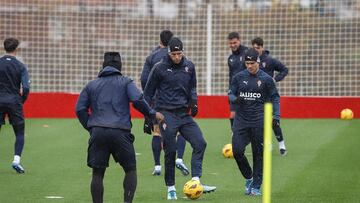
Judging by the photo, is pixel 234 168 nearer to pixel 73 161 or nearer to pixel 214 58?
pixel 73 161

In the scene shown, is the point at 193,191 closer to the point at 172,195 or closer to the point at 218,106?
the point at 172,195

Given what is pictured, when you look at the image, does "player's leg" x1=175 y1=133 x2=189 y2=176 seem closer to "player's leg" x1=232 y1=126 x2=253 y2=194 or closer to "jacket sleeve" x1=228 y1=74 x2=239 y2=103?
"player's leg" x1=232 y1=126 x2=253 y2=194

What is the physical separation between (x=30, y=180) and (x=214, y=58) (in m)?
12.8

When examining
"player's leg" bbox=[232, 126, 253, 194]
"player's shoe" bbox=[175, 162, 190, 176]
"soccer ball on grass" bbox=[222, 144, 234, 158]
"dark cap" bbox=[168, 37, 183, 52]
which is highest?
"dark cap" bbox=[168, 37, 183, 52]

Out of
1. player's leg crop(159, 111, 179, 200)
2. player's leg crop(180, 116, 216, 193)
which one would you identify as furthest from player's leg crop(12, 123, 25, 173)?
player's leg crop(180, 116, 216, 193)

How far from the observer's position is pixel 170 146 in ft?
43.3

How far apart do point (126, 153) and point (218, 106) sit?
1397 centimetres

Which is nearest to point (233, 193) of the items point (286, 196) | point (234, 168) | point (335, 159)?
point (286, 196)

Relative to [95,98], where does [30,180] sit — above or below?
below

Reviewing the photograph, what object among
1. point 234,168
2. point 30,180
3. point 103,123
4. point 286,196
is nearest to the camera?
point 103,123

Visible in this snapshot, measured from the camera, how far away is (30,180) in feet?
48.6

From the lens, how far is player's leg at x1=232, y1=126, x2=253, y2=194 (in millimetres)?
13414

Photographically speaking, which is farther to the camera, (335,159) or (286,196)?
(335,159)

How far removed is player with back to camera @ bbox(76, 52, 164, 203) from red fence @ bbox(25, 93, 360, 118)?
44.5 feet
